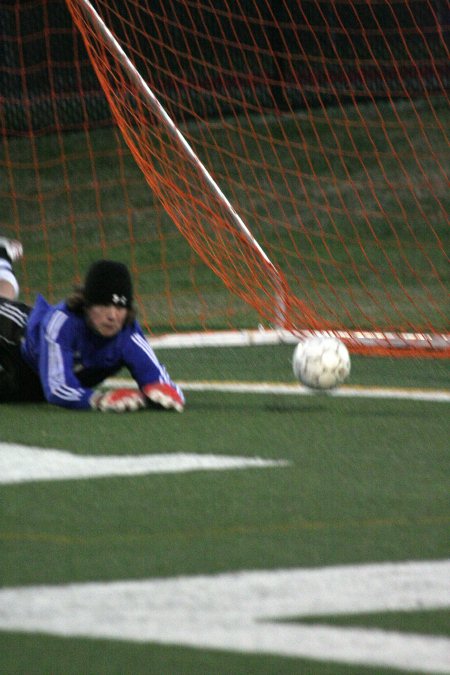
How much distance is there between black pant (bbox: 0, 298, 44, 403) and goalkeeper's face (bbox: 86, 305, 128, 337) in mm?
594

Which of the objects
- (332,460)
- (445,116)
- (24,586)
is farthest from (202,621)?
(445,116)

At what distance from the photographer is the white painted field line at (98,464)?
4.57 meters

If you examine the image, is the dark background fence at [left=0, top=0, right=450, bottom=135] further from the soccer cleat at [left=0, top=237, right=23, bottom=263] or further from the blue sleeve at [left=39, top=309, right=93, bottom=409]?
the blue sleeve at [left=39, top=309, right=93, bottom=409]

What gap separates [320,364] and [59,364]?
3.65 feet

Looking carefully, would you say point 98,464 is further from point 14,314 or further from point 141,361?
point 14,314

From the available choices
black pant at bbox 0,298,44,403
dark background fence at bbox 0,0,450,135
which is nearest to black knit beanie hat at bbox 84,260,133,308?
black pant at bbox 0,298,44,403

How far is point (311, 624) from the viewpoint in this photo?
2.94 m

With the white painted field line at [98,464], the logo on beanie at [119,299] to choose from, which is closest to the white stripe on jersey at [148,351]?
the logo on beanie at [119,299]

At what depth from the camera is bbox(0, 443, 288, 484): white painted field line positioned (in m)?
4.57

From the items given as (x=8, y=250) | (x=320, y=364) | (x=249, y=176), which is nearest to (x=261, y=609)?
(x=320, y=364)

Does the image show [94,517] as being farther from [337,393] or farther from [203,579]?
[337,393]

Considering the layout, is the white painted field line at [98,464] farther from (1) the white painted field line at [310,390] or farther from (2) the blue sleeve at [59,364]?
(1) the white painted field line at [310,390]

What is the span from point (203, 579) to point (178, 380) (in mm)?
3834

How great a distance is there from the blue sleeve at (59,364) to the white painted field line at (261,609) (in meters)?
2.65
